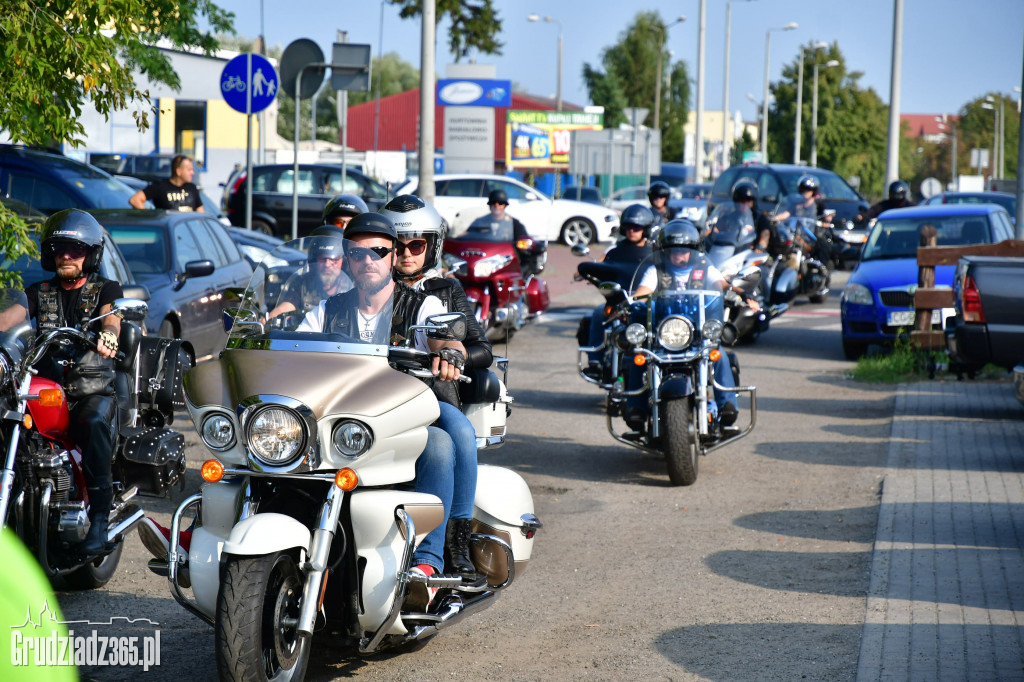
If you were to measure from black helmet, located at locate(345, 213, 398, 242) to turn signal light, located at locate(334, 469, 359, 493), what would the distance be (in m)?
1.06

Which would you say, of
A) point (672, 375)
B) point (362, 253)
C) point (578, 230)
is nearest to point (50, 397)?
point (362, 253)

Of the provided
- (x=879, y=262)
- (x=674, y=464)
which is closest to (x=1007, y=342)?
(x=674, y=464)

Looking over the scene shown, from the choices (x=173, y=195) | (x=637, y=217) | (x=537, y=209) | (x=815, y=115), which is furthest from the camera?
(x=815, y=115)

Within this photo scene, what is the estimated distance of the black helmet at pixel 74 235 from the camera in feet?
18.8

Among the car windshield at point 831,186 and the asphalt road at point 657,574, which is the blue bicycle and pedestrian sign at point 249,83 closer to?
the asphalt road at point 657,574

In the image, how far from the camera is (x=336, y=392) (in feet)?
13.5

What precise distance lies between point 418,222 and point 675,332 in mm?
3282

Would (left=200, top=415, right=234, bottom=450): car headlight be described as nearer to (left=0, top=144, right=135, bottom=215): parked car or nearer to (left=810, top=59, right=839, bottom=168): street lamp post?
(left=0, top=144, right=135, bottom=215): parked car

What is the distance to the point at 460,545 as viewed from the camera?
190 inches

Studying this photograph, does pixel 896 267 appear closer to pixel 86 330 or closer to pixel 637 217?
pixel 637 217

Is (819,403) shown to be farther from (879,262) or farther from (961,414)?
(879,262)

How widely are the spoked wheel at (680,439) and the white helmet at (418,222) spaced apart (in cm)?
295

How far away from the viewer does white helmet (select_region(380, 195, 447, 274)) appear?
5312mm

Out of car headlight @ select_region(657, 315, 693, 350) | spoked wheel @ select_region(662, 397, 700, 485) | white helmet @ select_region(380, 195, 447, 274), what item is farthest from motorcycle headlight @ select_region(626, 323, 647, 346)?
white helmet @ select_region(380, 195, 447, 274)
